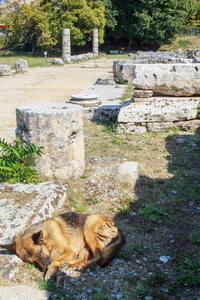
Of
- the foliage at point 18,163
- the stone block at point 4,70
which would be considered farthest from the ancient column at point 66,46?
the foliage at point 18,163

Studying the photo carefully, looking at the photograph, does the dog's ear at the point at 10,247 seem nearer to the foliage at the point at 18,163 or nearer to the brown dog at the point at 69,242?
the brown dog at the point at 69,242

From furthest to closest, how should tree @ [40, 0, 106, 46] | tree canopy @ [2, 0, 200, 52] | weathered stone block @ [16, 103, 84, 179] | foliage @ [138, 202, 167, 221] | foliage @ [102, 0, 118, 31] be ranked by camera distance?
1. foliage @ [102, 0, 118, 31]
2. tree @ [40, 0, 106, 46]
3. tree canopy @ [2, 0, 200, 52]
4. weathered stone block @ [16, 103, 84, 179]
5. foliage @ [138, 202, 167, 221]

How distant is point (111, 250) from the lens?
2869 millimetres

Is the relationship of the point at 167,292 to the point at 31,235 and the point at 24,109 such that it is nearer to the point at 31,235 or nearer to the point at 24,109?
the point at 31,235

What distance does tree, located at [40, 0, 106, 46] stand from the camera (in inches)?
1091

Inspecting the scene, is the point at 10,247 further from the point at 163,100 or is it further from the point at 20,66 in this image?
the point at 20,66

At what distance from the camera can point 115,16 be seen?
34.3 meters

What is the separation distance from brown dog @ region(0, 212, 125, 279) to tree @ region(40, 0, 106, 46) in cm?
2726

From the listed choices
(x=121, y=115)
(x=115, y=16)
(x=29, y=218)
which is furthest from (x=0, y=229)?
(x=115, y=16)

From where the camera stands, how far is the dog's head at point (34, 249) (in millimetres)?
2619

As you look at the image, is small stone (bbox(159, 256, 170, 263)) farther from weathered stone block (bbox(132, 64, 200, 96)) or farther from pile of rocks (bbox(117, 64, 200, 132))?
weathered stone block (bbox(132, 64, 200, 96))

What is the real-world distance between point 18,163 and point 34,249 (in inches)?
63.5

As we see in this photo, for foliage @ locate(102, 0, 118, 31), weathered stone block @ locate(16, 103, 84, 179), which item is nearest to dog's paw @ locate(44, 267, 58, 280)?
weathered stone block @ locate(16, 103, 84, 179)

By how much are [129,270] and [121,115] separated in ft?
14.7
